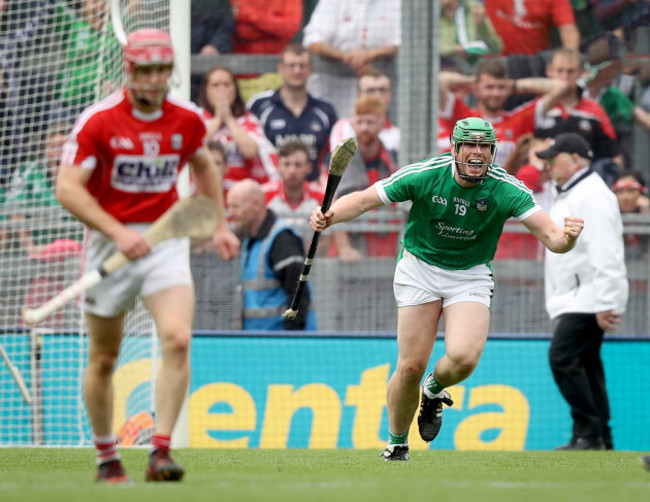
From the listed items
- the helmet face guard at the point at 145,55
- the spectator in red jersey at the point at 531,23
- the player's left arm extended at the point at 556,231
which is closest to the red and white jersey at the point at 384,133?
the spectator in red jersey at the point at 531,23

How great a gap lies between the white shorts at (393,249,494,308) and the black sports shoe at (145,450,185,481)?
2.34m

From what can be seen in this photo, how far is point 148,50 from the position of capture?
5801 mm

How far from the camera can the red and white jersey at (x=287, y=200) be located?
11266 millimetres

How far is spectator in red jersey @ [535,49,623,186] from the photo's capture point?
1152 centimetres

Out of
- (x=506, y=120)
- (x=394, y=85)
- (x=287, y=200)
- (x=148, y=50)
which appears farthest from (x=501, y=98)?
(x=148, y=50)

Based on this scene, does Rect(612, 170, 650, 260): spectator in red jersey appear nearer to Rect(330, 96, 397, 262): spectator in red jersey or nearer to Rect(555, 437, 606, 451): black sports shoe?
Rect(330, 96, 397, 262): spectator in red jersey

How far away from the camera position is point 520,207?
7.41m

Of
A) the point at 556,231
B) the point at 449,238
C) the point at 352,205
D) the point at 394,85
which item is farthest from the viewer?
the point at 394,85

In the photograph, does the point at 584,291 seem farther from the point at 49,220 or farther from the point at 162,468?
the point at 162,468

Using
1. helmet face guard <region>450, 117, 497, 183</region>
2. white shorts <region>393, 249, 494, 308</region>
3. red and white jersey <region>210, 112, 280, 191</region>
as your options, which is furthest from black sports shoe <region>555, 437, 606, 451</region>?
red and white jersey <region>210, 112, 280, 191</region>

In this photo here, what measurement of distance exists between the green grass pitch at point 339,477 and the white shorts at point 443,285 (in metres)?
0.99

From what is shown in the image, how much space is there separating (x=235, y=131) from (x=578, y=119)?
3.17 m

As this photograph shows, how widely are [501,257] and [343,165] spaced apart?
12.4 feet

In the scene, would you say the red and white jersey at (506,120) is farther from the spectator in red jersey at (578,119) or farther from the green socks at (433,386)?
the green socks at (433,386)
